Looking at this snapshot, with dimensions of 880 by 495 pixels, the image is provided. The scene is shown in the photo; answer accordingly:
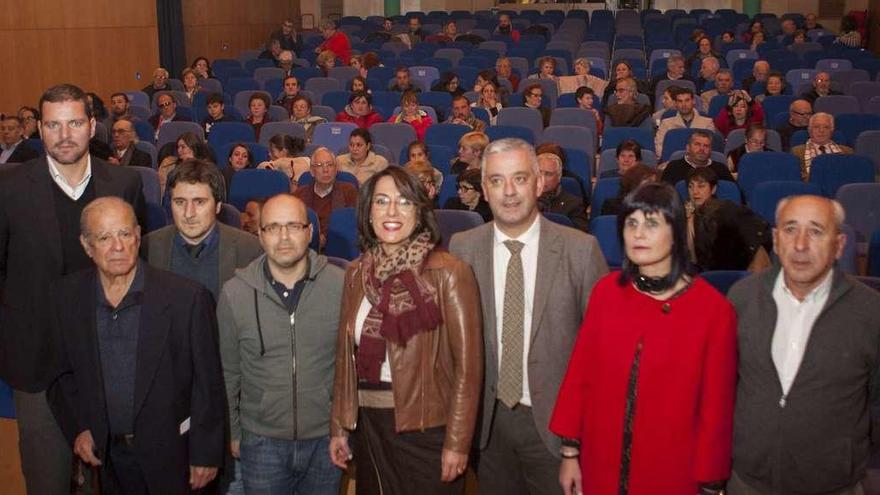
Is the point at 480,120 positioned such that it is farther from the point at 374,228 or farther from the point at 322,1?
the point at 322,1

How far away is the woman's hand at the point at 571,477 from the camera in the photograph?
2.63 m

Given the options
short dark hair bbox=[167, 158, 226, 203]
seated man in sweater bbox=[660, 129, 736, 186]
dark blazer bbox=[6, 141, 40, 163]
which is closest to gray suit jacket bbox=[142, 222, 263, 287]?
short dark hair bbox=[167, 158, 226, 203]

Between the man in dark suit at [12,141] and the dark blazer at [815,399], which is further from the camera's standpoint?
the man in dark suit at [12,141]

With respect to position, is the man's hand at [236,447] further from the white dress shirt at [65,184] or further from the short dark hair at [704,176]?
the short dark hair at [704,176]

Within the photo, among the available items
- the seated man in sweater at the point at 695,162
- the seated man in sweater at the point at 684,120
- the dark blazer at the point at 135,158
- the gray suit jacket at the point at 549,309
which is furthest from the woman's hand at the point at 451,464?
the seated man in sweater at the point at 684,120

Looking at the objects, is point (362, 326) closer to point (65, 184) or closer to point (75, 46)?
point (65, 184)

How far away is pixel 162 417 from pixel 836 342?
1834 mm

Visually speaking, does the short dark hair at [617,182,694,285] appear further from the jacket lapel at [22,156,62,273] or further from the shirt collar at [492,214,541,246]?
the jacket lapel at [22,156,62,273]

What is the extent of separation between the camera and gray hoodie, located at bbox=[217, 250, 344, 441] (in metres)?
2.81

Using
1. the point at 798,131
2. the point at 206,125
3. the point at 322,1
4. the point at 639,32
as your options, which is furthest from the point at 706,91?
the point at 322,1

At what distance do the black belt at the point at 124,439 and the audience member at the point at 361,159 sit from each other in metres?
4.34

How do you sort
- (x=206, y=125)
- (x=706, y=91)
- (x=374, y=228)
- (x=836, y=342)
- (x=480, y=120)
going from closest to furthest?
→ (x=836, y=342) → (x=374, y=228) → (x=480, y=120) → (x=206, y=125) → (x=706, y=91)

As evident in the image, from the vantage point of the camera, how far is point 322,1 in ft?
66.2

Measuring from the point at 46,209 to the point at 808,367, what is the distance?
7.20 ft
